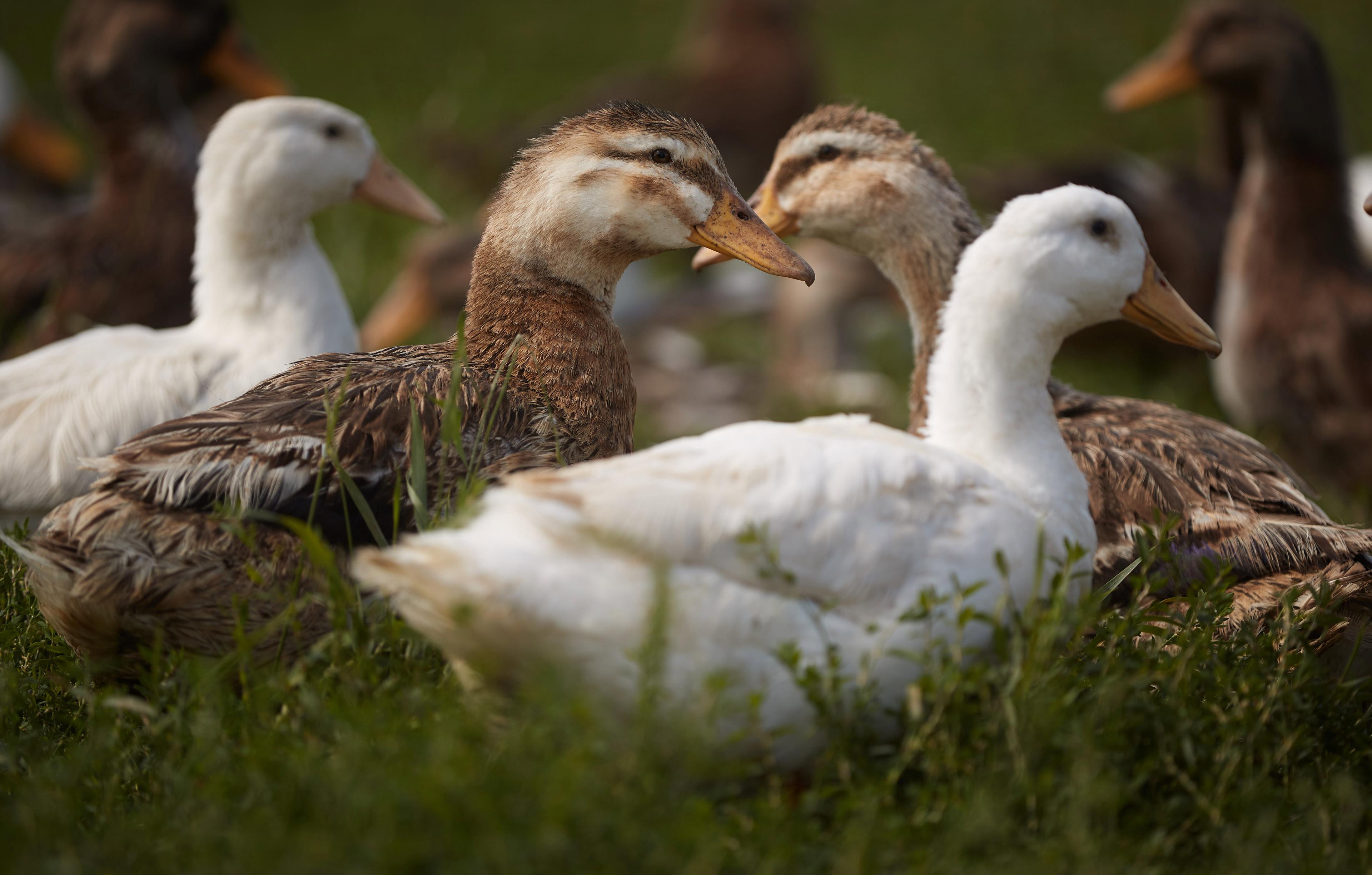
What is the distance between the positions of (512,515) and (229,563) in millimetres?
787

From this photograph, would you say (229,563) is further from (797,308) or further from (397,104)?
(397,104)

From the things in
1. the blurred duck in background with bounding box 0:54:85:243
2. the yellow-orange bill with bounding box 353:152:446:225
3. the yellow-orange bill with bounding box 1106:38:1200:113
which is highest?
the yellow-orange bill with bounding box 1106:38:1200:113

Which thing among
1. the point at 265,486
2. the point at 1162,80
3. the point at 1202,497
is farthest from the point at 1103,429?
the point at 1162,80

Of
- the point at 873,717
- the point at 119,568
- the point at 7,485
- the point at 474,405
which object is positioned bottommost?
the point at 7,485

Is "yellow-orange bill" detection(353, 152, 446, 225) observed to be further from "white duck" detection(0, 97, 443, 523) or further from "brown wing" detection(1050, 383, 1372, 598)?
"brown wing" detection(1050, 383, 1372, 598)

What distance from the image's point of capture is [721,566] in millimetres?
2379

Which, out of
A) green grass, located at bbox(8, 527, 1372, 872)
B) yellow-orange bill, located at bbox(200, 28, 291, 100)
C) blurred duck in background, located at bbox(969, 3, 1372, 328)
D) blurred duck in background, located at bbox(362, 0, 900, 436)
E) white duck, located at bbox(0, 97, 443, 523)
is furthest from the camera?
blurred duck in background, located at bbox(362, 0, 900, 436)

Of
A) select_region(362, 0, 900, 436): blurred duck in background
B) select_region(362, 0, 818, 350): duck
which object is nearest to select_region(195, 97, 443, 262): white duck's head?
select_region(362, 0, 900, 436): blurred duck in background

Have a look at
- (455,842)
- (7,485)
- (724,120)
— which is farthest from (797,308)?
(455,842)

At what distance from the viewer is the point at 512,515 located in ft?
7.80

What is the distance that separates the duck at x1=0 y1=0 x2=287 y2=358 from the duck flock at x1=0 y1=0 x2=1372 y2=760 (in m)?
0.03

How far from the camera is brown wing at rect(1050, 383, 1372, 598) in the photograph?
131 inches

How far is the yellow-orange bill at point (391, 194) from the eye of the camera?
14.8ft

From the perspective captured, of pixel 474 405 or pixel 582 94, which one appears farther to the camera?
pixel 582 94
